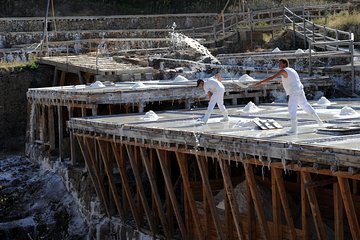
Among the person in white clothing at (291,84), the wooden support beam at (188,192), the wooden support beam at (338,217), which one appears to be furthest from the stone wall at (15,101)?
the wooden support beam at (338,217)

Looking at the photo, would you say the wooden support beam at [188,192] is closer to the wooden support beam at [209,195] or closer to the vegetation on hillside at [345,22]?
the wooden support beam at [209,195]

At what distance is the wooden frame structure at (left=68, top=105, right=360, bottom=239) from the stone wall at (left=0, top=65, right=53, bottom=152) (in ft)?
32.3

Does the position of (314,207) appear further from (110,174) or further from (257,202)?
(110,174)

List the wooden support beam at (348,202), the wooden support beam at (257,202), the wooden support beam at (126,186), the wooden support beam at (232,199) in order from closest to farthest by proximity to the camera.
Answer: the wooden support beam at (348,202), the wooden support beam at (257,202), the wooden support beam at (232,199), the wooden support beam at (126,186)

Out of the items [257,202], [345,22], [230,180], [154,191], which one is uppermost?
[345,22]

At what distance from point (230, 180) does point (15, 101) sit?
18774mm

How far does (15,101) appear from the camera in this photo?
105 ft

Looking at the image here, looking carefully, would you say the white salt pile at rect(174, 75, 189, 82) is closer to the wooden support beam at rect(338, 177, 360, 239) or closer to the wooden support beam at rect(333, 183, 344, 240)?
the wooden support beam at rect(333, 183, 344, 240)

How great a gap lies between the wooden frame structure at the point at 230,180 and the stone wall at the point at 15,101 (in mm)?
9834

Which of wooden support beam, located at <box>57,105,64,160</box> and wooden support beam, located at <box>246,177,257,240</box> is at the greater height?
wooden support beam, located at <box>57,105,64,160</box>

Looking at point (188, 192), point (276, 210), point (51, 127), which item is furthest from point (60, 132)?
point (276, 210)

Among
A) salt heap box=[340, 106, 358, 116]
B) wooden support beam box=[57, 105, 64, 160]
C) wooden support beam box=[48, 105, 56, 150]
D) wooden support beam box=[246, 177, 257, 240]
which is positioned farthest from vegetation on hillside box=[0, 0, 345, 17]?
wooden support beam box=[246, 177, 257, 240]

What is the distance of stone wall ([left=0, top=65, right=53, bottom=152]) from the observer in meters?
31.1

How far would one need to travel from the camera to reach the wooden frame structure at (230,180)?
42.3 ft
